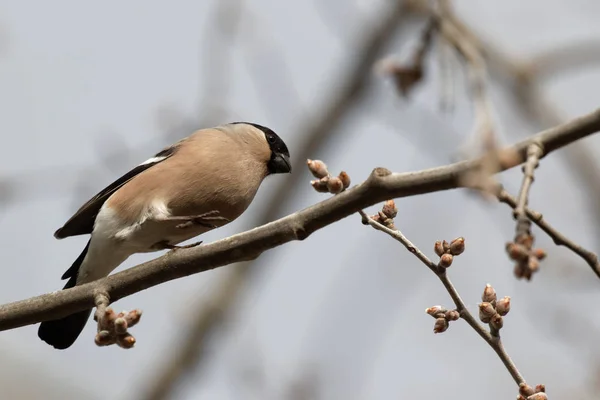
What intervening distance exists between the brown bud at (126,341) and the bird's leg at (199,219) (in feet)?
3.89

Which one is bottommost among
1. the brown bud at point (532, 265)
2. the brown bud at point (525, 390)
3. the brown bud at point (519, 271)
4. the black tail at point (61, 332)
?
the brown bud at point (525, 390)

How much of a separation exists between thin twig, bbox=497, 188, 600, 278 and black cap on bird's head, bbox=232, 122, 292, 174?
3320mm

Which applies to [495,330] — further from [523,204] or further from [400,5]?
[400,5]

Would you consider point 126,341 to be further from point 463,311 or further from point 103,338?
point 463,311

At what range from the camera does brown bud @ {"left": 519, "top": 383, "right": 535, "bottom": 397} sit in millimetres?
2555

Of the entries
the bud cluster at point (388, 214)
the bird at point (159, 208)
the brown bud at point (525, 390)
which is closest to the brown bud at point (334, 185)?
the bud cluster at point (388, 214)

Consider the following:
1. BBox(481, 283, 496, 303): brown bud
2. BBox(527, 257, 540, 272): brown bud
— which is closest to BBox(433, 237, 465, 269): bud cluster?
BBox(481, 283, 496, 303): brown bud

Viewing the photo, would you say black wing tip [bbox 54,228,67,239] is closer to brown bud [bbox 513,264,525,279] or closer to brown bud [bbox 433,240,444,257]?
brown bud [bbox 433,240,444,257]

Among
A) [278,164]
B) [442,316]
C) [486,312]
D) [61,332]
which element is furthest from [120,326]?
[278,164]

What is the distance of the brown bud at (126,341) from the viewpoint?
2.97 m

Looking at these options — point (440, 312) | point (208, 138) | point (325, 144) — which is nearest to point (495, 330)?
point (440, 312)

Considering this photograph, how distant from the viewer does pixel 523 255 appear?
6.09 feet

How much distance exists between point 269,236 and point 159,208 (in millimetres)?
1647

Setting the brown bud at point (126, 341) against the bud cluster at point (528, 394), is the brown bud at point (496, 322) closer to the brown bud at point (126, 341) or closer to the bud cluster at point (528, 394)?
the bud cluster at point (528, 394)
